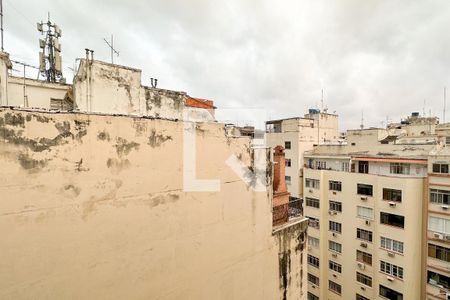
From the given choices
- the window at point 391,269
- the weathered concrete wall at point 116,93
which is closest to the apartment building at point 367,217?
the window at point 391,269

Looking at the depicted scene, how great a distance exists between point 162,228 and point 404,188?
19.7 metres

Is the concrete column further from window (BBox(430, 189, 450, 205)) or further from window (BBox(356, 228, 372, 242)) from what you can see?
window (BBox(356, 228, 372, 242))

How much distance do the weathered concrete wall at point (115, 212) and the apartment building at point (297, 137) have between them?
21575mm

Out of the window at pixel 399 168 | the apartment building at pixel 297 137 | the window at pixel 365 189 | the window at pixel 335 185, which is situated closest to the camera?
the window at pixel 399 168

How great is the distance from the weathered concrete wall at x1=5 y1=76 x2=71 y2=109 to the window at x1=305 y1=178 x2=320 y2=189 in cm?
2194

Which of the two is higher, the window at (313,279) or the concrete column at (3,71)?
the concrete column at (3,71)

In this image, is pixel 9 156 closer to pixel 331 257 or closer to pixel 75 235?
pixel 75 235

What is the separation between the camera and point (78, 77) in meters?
8.14

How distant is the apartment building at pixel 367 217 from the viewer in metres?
19.4

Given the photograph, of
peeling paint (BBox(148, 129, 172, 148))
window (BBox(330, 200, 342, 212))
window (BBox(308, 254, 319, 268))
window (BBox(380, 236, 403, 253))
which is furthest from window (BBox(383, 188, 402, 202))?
peeling paint (BBox(148, 129, 172, 148))

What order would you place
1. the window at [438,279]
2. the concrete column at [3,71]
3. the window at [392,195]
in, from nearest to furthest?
the concrete column at [3,71] → the window at [438,279] → the window at [392,195]

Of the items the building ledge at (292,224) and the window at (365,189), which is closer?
the building ledge at (292,224)

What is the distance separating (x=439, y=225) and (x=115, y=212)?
2140cm

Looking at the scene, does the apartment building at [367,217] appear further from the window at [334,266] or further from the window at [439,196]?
the window at [439,196]
